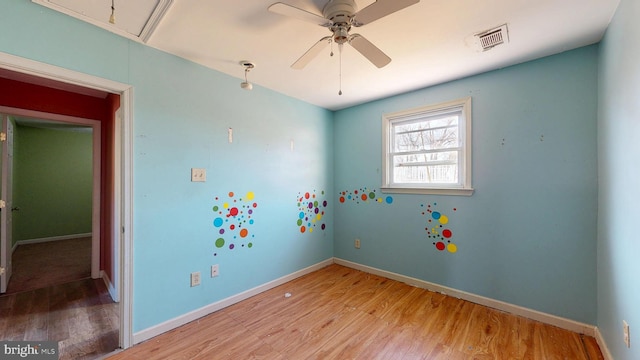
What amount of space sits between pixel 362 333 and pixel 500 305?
1.41m

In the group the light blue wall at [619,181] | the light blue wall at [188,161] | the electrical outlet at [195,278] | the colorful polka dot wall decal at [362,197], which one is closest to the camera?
the light blue wall at [619,181]

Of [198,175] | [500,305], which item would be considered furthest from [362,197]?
[198,175]

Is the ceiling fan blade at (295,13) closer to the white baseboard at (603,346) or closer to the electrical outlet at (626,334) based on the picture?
the electrical outlet at (626,334)

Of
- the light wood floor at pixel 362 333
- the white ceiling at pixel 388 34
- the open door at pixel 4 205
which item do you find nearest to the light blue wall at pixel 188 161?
the white ceiling at pixel 388 34

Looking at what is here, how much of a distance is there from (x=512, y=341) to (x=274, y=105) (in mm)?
3136

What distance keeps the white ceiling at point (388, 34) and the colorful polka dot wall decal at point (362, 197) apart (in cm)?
143

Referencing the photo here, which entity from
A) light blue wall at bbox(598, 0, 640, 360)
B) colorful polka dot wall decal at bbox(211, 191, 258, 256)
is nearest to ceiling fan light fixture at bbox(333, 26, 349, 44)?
light blue wall at bbox(598, 0, 640, 360)

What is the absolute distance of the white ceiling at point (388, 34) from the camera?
1.53m

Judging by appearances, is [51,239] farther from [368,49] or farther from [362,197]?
[368,49]

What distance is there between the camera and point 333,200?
3.77 metres

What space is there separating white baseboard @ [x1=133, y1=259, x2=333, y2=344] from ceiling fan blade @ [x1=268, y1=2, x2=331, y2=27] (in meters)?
2.45

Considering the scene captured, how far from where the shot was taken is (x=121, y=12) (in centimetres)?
158

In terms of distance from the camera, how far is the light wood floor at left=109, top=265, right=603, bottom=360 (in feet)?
5.96

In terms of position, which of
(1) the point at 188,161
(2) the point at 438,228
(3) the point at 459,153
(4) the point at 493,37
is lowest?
(2) the point at 438,228
